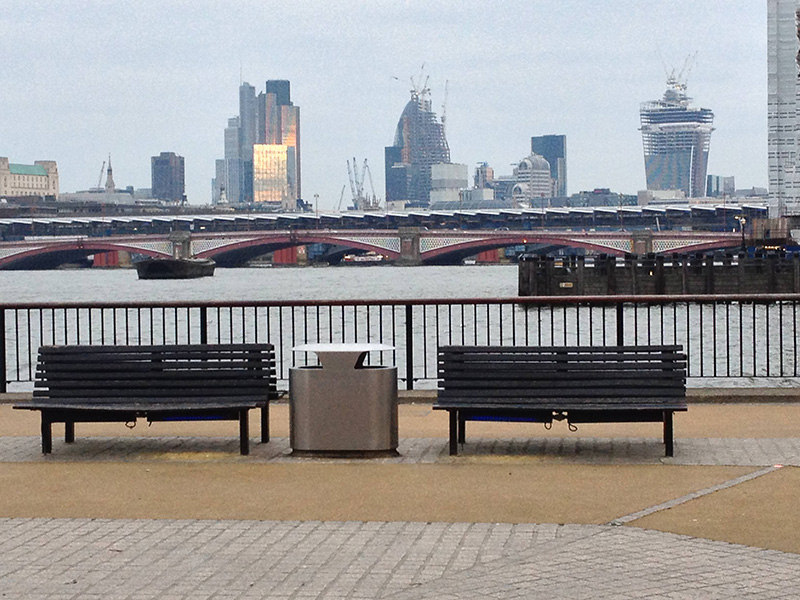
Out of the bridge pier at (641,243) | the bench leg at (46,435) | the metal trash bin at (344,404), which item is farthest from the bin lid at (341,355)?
the bridge pier at (641,243)

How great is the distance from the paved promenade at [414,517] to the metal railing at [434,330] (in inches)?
108

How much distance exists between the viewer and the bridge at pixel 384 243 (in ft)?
372

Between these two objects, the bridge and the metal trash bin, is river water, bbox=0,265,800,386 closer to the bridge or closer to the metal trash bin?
the bridge

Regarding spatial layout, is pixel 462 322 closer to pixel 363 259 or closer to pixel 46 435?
pixel 46 435

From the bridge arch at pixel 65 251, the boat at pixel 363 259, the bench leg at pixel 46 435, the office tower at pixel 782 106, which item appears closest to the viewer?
the bench leg at pixel 46 435

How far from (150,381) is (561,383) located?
9.76 feet

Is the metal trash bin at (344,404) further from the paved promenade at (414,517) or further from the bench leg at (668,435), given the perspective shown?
the bench leg at (668,435)

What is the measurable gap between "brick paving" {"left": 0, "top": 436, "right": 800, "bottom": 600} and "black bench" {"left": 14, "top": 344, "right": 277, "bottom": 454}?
2330 millimetres

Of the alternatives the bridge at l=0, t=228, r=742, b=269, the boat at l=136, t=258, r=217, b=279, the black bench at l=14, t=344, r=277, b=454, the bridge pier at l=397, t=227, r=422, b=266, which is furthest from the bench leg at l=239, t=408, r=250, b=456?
the bridge pier at l=397, t=227, r=422, b=266

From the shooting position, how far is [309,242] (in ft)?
396

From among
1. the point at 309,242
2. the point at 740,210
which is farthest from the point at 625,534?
the point at 740,210

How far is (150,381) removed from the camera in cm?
1015

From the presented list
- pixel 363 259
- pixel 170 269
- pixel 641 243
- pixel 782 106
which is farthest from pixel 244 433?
pixel 363 259

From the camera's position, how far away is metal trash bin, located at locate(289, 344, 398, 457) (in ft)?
31.9
